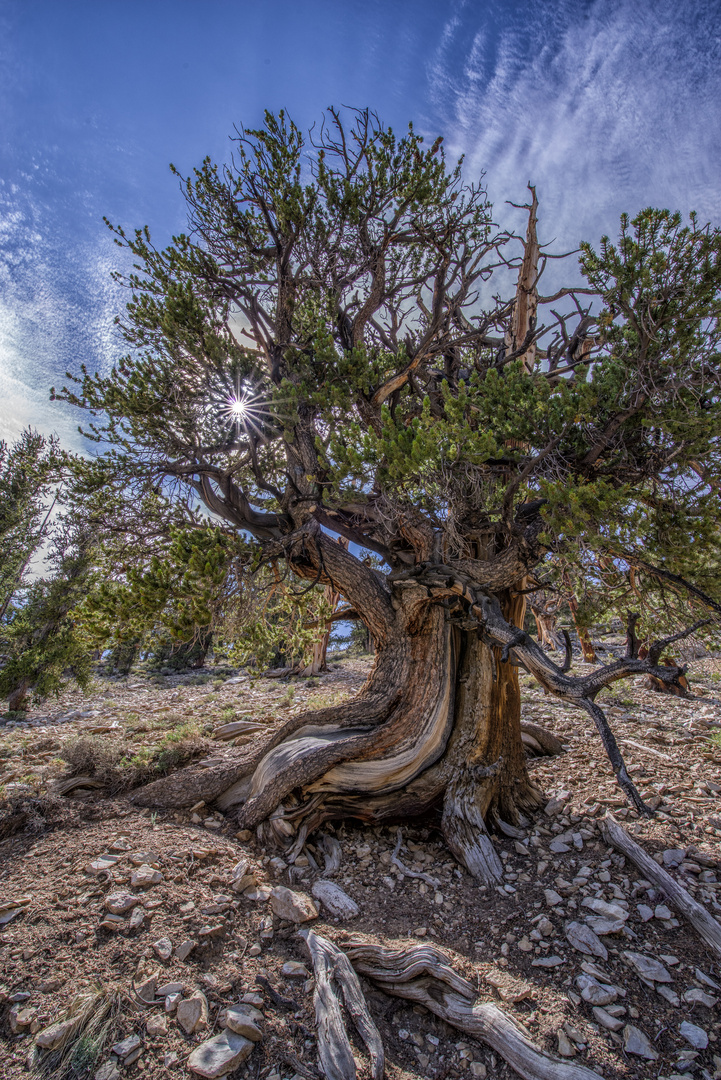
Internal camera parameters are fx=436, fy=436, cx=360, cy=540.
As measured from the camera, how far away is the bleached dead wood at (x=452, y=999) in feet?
8.45

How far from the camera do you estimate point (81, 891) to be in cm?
371

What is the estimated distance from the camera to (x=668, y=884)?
3.79m

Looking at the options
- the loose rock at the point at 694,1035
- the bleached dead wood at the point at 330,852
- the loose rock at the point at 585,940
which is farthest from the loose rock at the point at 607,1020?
the bleached dead wood at the point at 330,852

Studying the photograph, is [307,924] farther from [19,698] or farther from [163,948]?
[19,698]

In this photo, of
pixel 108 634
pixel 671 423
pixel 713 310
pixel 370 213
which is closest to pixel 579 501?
pixel 671 423

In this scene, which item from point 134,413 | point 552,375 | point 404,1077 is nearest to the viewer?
point 404,1077

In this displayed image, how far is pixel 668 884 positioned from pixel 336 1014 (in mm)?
2989

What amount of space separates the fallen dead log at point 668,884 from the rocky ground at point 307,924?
0.29ft

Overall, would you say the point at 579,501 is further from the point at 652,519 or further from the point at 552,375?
the point at 552,375

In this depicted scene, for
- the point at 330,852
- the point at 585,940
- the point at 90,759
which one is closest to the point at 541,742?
the point at 585,940

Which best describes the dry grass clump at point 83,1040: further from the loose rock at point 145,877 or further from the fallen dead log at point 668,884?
the fallen dead log at point 668,884

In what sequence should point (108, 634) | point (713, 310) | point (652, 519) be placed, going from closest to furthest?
point (713, 310) → point (652, 519) → point (108, 634)

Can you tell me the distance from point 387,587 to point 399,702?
1.64 metres

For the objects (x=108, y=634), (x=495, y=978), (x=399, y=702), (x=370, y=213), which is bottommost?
(x=495, y=978)
